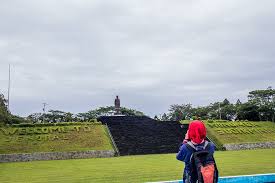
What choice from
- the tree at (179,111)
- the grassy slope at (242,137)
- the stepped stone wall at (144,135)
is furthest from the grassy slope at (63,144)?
the tree at (179,111)

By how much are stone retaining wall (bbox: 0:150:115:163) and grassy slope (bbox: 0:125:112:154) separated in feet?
1.56

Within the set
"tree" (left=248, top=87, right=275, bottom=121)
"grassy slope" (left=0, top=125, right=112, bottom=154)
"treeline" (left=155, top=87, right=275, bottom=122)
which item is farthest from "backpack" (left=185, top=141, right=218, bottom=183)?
"tree" (left=248, top=87, right=275, bottom=121)

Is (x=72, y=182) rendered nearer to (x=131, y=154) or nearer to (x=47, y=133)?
(x=131, y=154)

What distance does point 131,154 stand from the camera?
2570 cm

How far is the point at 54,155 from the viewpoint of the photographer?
23.5 m

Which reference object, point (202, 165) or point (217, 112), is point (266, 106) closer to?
point (217, 112)

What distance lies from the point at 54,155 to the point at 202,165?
20305 millimetres

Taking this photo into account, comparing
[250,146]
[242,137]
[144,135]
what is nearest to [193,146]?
[250,146]

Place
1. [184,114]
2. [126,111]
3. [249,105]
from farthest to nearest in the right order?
1. [184,114]
2. [126,111]
3. [249,105]

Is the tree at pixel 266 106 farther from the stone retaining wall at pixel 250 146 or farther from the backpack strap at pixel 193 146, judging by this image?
the backpack strap at pixel 193 146

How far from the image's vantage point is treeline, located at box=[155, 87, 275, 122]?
145 feet

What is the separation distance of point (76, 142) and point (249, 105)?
2534 centimetres

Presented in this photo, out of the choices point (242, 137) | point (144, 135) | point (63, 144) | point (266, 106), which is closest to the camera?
point (63, 144)

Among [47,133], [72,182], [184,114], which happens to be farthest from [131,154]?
[184,114]
